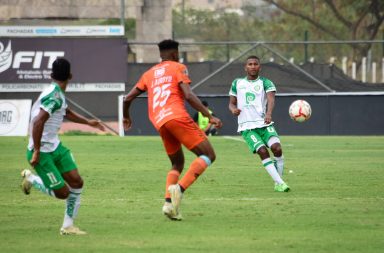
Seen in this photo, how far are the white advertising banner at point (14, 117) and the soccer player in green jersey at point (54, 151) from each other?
21.9 meters

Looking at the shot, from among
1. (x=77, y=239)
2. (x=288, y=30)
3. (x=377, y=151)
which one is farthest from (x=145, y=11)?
(x=77, y=239)

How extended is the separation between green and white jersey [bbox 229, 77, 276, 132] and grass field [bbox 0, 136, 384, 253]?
1056mm

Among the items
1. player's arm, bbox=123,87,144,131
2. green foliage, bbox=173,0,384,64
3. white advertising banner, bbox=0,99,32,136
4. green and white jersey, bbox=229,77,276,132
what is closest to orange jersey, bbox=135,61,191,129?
player's arm, bbox=123,87,144,131

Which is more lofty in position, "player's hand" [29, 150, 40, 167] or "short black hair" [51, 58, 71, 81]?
"short black hair" [51, 58, 71, 81]

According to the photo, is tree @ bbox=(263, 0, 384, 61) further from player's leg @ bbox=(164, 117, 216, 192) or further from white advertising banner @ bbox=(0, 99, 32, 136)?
player's leg @ bbox=(164, 117, 216, 192)

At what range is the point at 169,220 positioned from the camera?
12.6 m

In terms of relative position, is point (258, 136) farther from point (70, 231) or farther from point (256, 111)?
point (70, 231)

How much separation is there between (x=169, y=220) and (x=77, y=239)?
1.80 metres

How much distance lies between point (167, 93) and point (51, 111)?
1.90 metres

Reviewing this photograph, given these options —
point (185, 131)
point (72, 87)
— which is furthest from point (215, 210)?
point (72, 87)

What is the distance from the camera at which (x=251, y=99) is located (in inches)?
684

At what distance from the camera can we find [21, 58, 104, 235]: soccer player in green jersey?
1130cm

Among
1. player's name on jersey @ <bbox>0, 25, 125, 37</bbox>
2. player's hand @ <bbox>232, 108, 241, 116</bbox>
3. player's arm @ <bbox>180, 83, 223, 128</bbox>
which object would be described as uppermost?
player's arm @ <bbox>180, 83, 223, 128</bbox>

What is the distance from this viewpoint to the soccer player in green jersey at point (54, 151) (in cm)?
1130
